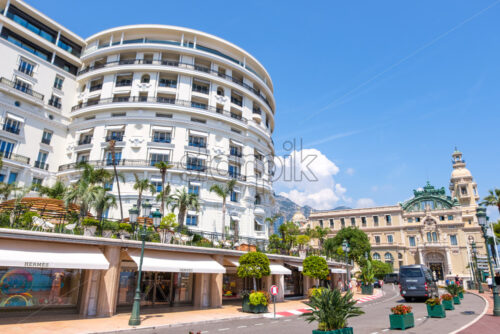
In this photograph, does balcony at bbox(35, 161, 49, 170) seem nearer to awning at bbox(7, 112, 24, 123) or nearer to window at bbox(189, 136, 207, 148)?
awning at bbox(7, 112, 24, 123)

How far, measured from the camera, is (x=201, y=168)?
3775 cm

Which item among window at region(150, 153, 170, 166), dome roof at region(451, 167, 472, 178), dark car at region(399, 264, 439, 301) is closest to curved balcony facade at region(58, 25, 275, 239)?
window at region(150, 153, 170, 166)

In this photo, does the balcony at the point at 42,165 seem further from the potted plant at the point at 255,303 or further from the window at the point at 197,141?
the potted plant at the point at 255,303

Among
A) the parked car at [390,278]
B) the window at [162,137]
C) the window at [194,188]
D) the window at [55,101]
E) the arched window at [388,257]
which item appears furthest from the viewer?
the arched window at [388,257]

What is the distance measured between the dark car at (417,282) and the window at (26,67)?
149 feet

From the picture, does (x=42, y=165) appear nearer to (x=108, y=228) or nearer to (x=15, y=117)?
(x=15, y=117)

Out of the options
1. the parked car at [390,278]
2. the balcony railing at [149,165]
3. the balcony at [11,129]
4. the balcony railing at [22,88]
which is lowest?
the parked car at [390,278]

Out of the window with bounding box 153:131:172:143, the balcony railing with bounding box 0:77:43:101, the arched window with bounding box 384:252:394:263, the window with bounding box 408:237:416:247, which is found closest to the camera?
the balcony railing with bounding box 0:77:43:101

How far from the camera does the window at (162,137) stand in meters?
37.7

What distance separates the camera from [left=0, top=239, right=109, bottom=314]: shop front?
41.2 ft

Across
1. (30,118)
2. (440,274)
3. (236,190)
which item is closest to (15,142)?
(30,118)

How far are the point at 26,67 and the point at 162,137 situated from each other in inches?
737

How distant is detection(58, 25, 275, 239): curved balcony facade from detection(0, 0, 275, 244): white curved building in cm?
13

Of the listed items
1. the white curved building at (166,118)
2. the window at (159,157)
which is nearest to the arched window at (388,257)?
the white curved building at (166,118)
